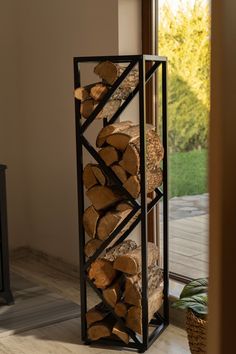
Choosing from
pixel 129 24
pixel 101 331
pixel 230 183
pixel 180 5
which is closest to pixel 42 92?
pixel 129 24

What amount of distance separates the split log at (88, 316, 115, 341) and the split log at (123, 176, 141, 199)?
2.10 feet

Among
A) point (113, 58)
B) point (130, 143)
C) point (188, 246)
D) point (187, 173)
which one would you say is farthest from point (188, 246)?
point (113, 58)

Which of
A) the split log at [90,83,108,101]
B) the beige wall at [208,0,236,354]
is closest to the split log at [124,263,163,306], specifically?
the split log at [90,83,108,101]

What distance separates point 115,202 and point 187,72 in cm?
80

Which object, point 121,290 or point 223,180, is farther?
point 121,290

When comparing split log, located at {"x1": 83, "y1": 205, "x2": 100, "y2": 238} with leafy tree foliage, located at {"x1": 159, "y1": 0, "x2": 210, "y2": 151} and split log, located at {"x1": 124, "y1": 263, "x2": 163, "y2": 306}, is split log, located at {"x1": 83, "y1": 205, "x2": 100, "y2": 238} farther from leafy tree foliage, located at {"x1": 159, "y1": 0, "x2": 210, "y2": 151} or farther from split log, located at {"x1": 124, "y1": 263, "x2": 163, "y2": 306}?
leafy tree foliage, located at {"x1": 159, "y1": 0, "x2": 210, "y2": 151}

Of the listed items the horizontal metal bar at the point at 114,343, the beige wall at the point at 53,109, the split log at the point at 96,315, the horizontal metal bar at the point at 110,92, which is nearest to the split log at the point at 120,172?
the horizontal metal bar at the point at 110,92

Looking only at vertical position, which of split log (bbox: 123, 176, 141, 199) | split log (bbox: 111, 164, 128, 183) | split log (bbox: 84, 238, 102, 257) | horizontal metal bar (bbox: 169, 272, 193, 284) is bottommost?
horizontal metal bar (bbox: 169, 272, 193, 284)

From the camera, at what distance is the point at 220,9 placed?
0.31 metres

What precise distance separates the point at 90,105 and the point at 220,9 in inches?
92.9

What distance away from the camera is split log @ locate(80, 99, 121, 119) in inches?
104

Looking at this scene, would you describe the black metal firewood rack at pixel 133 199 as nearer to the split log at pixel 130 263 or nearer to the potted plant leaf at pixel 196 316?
the split log at pixel 130 263

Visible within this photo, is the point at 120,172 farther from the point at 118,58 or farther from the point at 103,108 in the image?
the point at 118,58

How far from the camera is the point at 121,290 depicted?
272 cm
